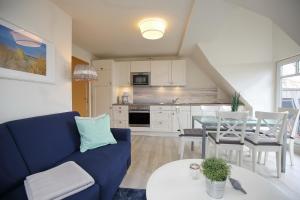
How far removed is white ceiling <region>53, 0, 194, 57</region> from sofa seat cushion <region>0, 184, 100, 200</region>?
2.23 meters

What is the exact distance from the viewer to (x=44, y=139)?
5.21 ft

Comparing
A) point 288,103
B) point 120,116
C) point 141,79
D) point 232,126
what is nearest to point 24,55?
point 232,126

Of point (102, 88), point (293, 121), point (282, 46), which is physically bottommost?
point (293, 121)

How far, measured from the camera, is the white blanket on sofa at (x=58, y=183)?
1.03 metres

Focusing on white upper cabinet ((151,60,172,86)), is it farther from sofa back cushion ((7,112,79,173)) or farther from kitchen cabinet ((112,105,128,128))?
sofa back cushion ((7,112,79,173))

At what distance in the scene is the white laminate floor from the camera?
6.47 feet

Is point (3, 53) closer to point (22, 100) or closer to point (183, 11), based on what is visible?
point (22, 100)

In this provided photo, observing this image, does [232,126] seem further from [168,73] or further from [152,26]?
[168,73]

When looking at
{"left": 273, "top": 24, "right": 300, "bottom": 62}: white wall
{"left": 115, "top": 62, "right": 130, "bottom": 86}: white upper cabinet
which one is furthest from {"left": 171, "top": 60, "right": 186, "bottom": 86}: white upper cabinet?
{"left": 273, "top": 24, "right": 300, "bottom": 62}: white wall

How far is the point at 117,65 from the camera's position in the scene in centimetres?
486

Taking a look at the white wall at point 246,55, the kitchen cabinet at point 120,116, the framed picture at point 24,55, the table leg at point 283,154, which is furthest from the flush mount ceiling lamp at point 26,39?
the table leg at point 283,154

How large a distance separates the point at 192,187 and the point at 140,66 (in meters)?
4.00

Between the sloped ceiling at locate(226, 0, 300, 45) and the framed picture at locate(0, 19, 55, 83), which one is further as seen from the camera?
the framed picture at locate(0, 19, 55, 83)

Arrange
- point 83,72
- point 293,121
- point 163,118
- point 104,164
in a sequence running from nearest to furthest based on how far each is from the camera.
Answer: point 104,164 → point 293,121 → point 83,72 → point 163,118
